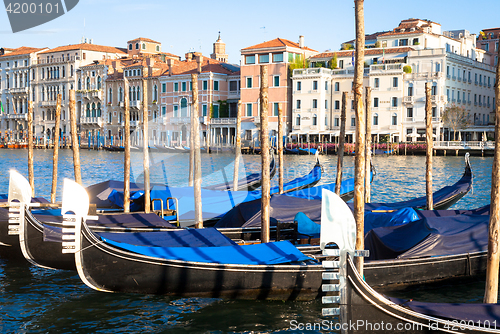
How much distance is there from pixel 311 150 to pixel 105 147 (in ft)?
62.7

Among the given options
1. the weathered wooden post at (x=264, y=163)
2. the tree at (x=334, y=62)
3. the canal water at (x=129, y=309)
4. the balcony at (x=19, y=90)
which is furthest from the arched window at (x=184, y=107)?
the weathered wooden post at (x=264, y=163)

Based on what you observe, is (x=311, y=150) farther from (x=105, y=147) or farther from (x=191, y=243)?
(x=191, y=243)

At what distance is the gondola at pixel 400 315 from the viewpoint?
3.65 meters

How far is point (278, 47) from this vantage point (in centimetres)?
3731

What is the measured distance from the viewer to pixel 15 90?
53.5m

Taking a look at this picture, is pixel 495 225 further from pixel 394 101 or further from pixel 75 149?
pixel 394 101

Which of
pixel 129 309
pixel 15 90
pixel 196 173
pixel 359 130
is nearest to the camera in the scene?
pixel 359 130

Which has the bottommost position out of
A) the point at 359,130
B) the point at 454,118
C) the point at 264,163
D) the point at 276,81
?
the point at 264,163

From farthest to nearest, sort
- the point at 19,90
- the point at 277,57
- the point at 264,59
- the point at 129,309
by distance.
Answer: the point at 19,90, the point at 264,59, the point at 277,57, the point at 129,309

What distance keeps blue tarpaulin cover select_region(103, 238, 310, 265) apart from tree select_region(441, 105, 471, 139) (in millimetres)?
29102

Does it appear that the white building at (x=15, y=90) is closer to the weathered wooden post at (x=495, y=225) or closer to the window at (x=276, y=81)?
the window at (x=276, y=81)

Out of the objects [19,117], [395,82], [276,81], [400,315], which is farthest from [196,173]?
[19,117]

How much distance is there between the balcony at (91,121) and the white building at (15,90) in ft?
24.8

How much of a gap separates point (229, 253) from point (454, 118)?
30.0 metres
